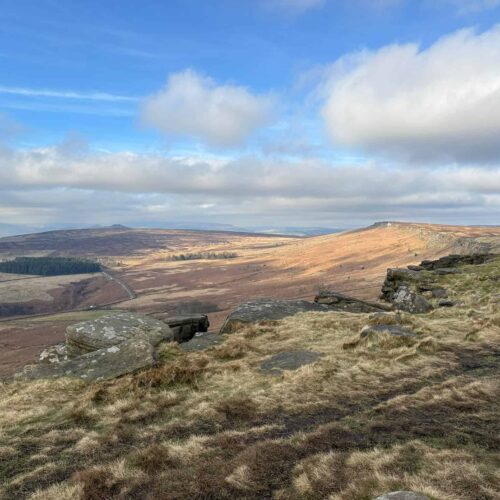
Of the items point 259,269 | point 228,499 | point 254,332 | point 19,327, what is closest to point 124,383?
point 228,499

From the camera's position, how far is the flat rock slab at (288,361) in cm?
1706

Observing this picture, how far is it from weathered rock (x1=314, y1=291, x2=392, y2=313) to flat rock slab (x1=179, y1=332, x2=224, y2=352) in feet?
37.8

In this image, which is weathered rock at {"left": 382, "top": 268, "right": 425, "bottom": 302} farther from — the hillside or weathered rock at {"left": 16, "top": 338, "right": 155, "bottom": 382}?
the hillside

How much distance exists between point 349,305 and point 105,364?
20.8 meters

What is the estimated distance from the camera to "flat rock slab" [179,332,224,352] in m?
21.3

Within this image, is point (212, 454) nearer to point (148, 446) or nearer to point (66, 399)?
point (148, 446)

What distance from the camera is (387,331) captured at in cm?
2025

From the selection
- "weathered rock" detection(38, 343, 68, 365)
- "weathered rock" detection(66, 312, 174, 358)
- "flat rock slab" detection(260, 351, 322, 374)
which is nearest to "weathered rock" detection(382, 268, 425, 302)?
"flat rock slab" detection(260, 351, 322, 374)

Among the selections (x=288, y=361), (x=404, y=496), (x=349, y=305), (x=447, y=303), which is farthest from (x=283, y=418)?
(x=447, y=303)

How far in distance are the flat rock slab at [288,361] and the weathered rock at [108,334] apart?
21.5 feet

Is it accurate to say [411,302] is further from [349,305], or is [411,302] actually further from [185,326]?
[185,326]

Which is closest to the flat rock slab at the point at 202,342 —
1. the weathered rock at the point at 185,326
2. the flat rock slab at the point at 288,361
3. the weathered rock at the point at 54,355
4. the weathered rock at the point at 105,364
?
the weathered rock at the point at 185,326

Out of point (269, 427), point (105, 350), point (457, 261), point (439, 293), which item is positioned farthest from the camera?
point (457, 261)

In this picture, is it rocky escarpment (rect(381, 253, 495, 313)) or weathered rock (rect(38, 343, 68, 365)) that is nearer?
weathered rock (rect(38, 343, 68, 365))
